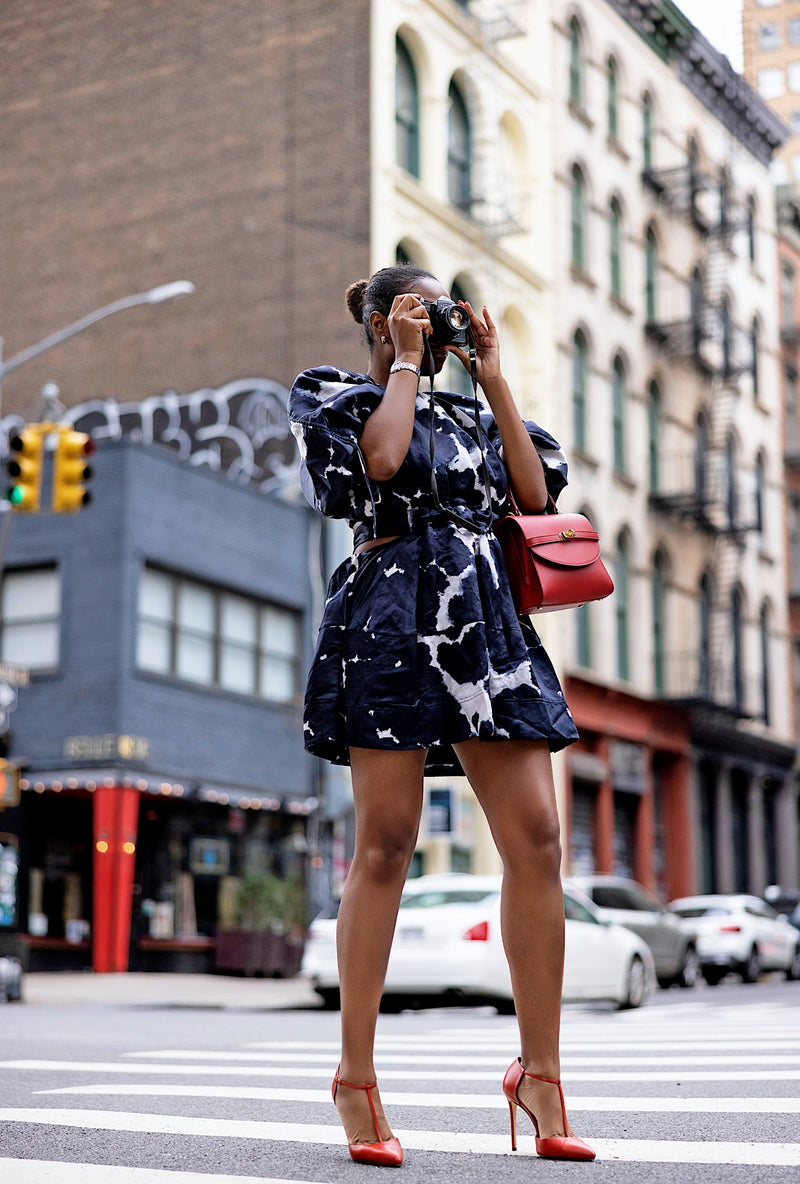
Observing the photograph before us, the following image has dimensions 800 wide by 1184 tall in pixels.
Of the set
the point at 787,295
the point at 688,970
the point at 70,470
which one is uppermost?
the point at 787,295

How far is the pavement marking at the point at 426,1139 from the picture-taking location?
3912 mm

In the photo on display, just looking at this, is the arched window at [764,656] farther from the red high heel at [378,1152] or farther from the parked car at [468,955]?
the red high heel at [378,1152]

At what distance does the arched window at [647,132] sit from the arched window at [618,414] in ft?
18.7

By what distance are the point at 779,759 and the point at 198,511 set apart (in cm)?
2179

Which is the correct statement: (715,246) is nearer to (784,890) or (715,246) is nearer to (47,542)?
(784,890)

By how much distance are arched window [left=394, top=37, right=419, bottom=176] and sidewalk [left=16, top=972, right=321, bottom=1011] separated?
15036 millimetres

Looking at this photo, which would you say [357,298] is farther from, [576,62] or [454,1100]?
[576,62]

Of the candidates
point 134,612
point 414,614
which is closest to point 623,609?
point 134,612

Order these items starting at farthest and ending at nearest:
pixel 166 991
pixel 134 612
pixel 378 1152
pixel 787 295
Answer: pixel 787 295
pixel 134 612
pixel 166 991
pixel 378 1152

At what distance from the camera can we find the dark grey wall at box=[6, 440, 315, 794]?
24.1 metres

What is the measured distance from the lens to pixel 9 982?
16422 millimetres

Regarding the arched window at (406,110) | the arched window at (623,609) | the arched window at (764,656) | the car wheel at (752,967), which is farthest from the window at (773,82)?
the car wheel at (752,967)

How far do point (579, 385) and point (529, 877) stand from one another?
31.3 m

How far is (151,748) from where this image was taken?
2427 cm
